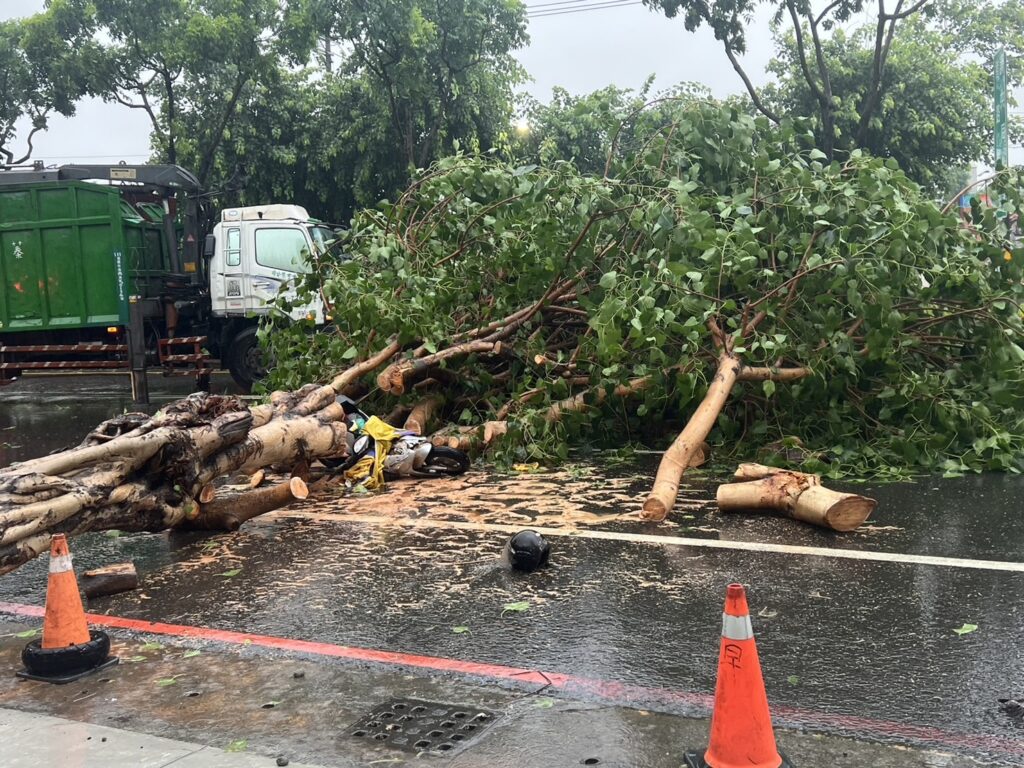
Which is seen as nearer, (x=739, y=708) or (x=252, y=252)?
(x=739, y=708)

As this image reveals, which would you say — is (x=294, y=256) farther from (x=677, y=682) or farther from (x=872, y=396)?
(x=677, y=682)

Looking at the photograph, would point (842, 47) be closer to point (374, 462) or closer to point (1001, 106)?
point (1001, 106)

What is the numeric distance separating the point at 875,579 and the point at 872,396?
10.6ft

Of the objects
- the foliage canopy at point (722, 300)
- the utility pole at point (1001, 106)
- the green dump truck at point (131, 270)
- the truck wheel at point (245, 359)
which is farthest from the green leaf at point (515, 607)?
the utility pole at point (1001, 106)

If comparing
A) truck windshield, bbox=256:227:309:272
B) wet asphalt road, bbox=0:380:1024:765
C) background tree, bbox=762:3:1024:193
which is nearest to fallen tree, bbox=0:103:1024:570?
wet asphalt road, bbox=0:380:1024:765

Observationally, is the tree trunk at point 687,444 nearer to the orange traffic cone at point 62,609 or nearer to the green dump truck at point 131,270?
the orange traffic cone at point 62,609

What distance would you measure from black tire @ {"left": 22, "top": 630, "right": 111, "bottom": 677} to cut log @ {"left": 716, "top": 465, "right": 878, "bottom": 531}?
153 inches

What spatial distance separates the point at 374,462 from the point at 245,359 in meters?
8.50

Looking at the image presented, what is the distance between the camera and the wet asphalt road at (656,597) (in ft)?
11.6

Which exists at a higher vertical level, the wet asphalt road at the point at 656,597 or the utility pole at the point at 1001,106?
the utility pole at the point at 1001,106

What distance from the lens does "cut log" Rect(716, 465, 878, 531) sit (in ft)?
18.2

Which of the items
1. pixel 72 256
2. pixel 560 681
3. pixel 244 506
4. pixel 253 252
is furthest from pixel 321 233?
pixel 560 681

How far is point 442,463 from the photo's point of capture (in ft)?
25.6

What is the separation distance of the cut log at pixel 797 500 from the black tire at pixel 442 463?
239 centimetres
